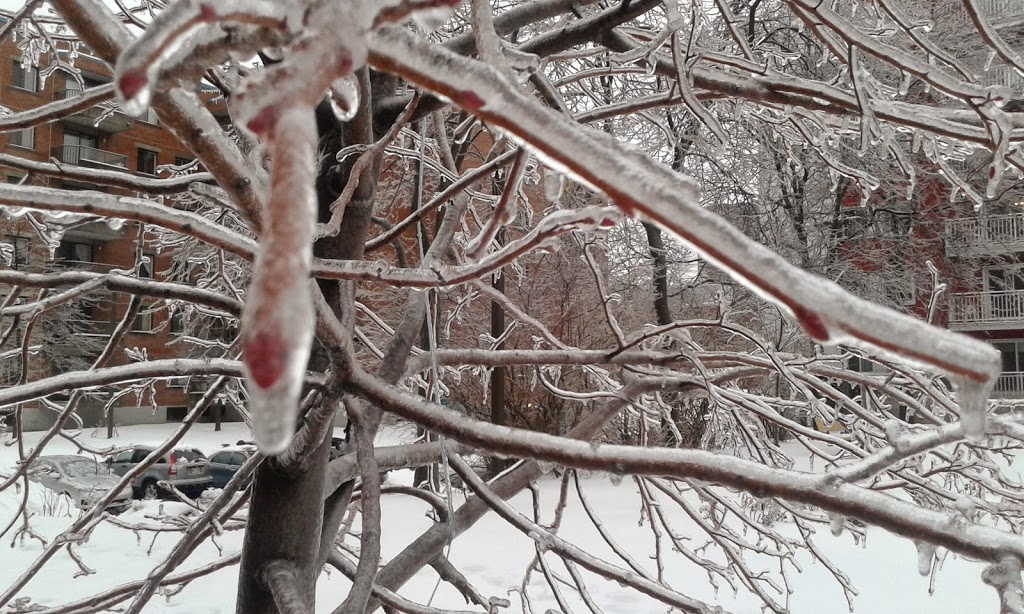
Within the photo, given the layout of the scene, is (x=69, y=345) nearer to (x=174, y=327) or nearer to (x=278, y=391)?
(x=174, y=327)

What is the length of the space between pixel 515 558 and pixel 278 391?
664cm

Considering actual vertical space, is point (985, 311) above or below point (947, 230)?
above

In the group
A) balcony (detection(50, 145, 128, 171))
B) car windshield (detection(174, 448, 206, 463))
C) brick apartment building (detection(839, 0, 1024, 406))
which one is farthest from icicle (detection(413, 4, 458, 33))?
balcony (detection(50, 145, 128, 171))

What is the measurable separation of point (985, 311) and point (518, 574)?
12401mm

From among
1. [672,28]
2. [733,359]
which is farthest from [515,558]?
[672,28]

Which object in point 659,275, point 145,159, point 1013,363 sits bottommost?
point 659,275

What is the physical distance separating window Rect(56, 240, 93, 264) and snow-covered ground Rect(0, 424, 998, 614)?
1394 centimetres

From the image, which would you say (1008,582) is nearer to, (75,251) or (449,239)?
(449,239)

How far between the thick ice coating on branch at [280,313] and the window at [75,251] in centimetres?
2205

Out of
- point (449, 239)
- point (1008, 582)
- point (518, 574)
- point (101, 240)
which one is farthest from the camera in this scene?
point (101, 240)

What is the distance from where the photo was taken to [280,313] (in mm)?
237

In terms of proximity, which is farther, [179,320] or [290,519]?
[179,320]

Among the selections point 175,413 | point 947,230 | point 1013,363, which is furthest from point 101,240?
point 1013,363

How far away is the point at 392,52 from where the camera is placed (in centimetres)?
35
